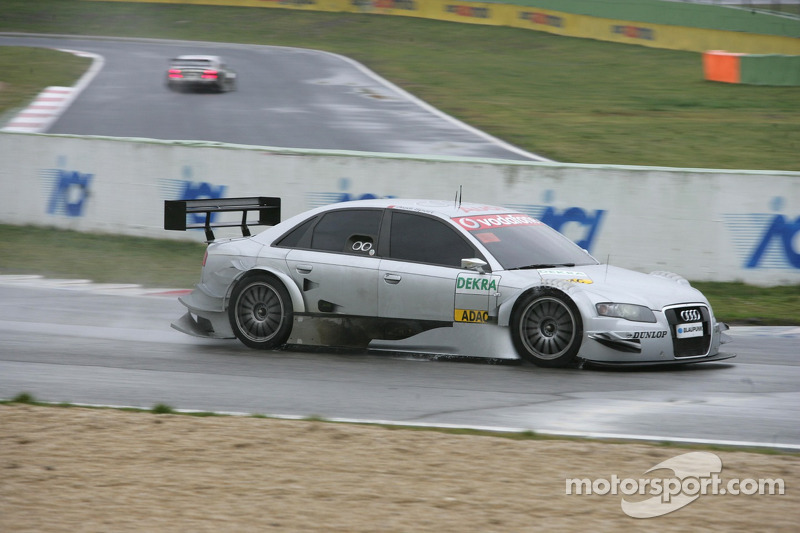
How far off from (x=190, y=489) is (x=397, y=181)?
9247 millimetres

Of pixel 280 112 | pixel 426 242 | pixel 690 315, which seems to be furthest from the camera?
pixel 280 112

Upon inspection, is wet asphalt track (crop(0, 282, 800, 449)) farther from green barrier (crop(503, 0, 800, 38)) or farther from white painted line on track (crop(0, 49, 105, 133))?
green barrier (crop(503, 0, 800, 38))

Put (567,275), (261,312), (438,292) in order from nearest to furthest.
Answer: (567,275), (438,292), (261,312)

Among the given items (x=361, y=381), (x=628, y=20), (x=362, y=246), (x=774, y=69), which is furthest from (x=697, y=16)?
(x=361, y=381)

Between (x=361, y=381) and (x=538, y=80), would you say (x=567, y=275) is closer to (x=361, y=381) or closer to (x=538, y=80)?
(x=361, y=381)

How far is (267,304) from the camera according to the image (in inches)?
369

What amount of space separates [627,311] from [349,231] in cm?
250

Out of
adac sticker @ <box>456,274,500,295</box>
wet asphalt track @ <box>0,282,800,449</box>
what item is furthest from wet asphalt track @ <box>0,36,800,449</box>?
adac sticker @ <box>456,274,500,295</box>

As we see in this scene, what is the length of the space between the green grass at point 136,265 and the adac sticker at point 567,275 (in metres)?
3.30

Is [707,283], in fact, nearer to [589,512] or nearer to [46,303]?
[46,303]

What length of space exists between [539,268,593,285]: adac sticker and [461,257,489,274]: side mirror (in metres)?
0.45

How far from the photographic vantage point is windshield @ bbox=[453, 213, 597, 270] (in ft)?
29.1

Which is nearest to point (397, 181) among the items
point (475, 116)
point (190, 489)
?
point (190, 489)

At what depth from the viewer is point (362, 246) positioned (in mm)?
9188
